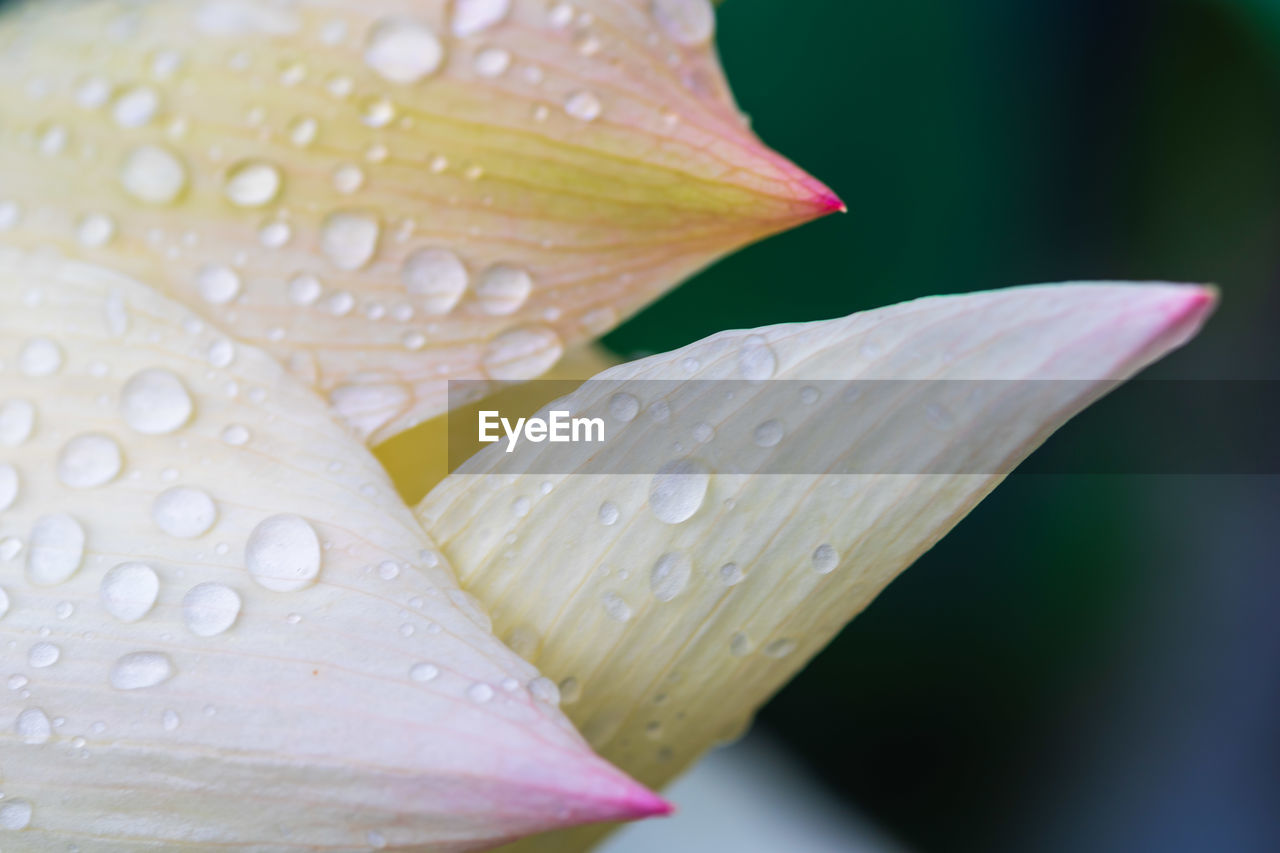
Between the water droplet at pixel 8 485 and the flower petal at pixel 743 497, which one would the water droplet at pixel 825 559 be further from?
the water droplet at pixel 8 485

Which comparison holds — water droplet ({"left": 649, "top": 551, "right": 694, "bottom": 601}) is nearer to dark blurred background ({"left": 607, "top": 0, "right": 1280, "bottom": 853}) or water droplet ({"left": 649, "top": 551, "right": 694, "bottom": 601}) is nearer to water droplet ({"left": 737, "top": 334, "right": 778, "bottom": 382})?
water droplet ({"left": 737, "top": 334, "right": 778, "bottom": 382})

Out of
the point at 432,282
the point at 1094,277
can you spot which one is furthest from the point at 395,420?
the point at 1094,277

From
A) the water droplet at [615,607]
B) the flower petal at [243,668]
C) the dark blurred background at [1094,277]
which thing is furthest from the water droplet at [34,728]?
the dark blurred background at [1094,277]

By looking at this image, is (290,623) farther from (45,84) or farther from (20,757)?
(45,84)

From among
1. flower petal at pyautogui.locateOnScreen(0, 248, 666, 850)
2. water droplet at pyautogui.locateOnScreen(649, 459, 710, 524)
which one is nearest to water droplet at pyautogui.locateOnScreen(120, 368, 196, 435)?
flower petal at pyautogui.locateOnScreen(0, 248, 666, 850)

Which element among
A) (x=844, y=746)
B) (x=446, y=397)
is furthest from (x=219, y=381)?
(x=844, y=746)
